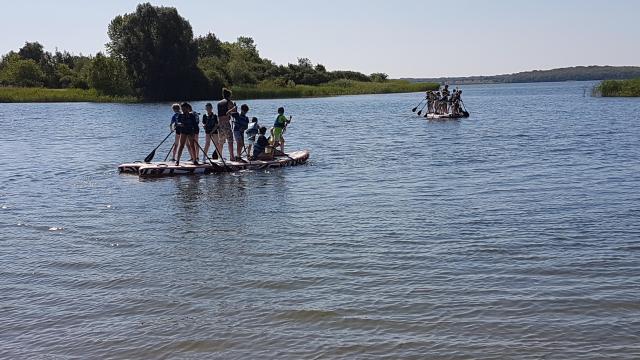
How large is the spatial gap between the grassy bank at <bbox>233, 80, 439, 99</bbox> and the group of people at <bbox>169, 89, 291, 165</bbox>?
6930 centimetres

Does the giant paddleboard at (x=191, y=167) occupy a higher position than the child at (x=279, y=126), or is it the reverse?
the child at (x=279, y=126)

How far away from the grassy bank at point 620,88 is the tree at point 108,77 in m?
56.7

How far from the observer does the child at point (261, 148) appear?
22953 mm

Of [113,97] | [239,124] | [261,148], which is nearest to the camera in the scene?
A: [239,124]

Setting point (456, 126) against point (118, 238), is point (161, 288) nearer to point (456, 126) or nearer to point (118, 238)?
point (118, 238)

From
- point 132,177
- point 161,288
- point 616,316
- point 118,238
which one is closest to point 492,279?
point 616,316

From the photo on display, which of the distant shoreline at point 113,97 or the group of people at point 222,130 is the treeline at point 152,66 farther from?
the group of people at point 222,130

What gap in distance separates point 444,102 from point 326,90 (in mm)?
62007

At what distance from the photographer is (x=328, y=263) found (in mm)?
10594

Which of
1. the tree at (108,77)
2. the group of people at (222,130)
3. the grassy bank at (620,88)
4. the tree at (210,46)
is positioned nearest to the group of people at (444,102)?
the group of people at (222,130)

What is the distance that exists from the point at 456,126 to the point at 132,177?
2471cm

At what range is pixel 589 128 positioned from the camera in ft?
122

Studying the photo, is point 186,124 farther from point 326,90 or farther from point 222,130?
point 326,90

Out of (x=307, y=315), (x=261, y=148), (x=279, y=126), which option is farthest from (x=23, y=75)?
(x=307, y=315)
